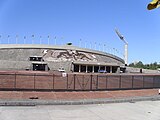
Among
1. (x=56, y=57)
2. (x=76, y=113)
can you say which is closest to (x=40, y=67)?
(x=56, y=57)

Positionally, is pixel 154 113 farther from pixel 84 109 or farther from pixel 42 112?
pixel 42 112

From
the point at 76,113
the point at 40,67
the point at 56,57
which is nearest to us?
the point at 76,113

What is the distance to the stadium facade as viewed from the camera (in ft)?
308

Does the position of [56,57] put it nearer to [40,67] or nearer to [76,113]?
[40,67]

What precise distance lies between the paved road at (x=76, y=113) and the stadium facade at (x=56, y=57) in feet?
255

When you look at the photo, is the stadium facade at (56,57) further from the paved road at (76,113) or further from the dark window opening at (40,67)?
the paved road at (76,113)

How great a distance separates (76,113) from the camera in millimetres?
11734

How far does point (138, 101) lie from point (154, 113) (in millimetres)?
Result: 3940

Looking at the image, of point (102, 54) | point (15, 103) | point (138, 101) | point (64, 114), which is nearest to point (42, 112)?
point (64, 114)

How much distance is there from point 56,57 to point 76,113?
97.3 metres

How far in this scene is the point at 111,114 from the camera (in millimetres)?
11789

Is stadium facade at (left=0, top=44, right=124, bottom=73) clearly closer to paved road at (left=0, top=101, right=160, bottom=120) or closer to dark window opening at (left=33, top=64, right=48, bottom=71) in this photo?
dark window opening at (left=33, top=64, right=48, bottom=71)

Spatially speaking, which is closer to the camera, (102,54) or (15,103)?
(15,103)

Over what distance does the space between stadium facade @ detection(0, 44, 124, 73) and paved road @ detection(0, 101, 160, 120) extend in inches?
3064
